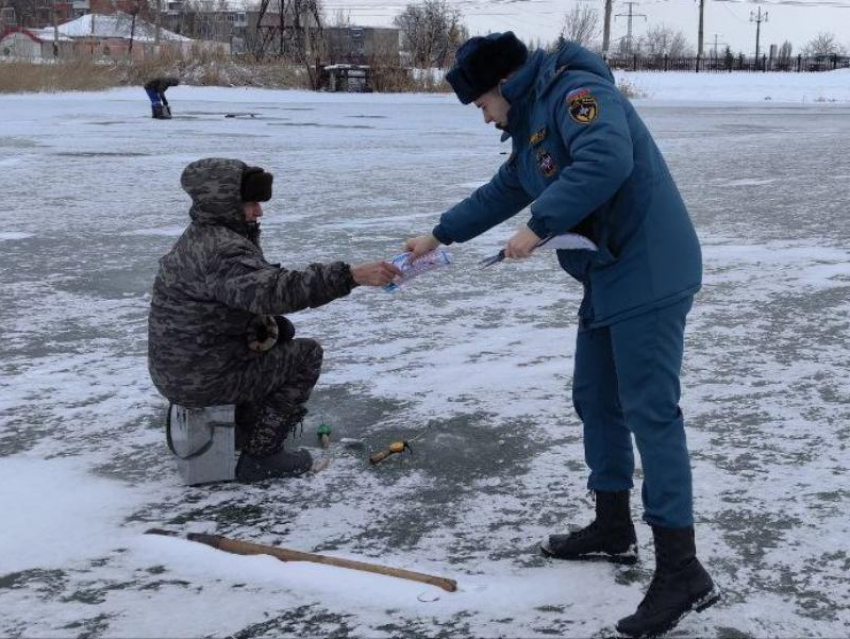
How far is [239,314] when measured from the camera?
3.64 m

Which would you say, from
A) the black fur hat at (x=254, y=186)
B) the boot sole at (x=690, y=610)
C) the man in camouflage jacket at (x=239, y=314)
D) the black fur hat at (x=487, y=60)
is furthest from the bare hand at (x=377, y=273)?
the boot sole at (x=690, y=610)

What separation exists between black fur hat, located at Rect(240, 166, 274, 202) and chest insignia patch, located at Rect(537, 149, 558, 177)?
3.47ft

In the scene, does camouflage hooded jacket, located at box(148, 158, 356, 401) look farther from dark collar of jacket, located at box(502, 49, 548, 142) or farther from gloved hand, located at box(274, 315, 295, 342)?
dark collar of jacket, located at box(502, 49, 548, 142)

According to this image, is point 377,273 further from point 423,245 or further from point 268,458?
point 268,458

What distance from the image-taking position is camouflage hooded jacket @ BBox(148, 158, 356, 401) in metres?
3.36

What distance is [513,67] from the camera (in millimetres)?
2801

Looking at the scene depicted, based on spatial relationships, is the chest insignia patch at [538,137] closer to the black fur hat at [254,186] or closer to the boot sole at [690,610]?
the black fur hat at [254,186]

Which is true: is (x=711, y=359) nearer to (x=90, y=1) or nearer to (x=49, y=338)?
(x=49, y=338)

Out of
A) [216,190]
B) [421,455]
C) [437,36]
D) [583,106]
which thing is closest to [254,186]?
[216,190]

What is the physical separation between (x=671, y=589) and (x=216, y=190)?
6.10ft

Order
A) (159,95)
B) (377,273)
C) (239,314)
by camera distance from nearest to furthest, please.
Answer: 1. (377,273)
2. (239,314)
3. (159,95)

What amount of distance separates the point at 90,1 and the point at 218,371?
142 meters

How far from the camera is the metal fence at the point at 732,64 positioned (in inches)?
2625

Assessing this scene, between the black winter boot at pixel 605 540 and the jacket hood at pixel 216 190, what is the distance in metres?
1.46
